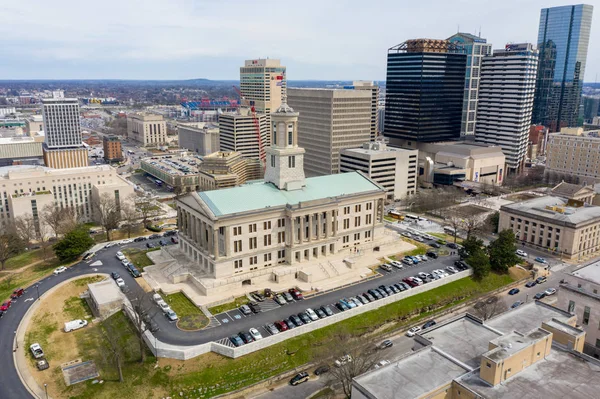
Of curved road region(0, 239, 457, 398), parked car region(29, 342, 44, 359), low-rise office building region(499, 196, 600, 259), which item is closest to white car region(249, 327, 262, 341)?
curved road region(0, 239, 457, 398)

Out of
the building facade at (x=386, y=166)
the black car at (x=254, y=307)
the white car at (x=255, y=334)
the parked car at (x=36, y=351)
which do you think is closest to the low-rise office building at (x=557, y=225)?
the building facade at (x=386, y=166)

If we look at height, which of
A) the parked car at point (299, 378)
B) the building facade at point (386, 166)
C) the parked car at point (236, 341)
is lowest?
the parked car at point (299, 378)

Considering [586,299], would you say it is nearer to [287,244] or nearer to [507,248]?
[507,248]

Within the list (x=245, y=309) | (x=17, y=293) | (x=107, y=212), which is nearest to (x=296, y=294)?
(x=245, y=309)

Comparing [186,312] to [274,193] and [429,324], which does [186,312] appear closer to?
[274,193]

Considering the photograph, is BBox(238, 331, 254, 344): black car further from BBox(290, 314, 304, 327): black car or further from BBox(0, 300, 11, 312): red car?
BBox(0, 300, 11, 312): red car

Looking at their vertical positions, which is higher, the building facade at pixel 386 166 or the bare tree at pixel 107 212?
the building facade at pixel 386 166

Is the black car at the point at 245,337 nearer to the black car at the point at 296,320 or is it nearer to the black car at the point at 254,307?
the black car at the point at 254,307
